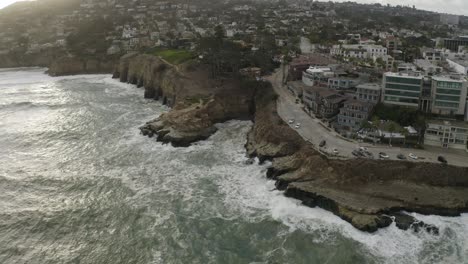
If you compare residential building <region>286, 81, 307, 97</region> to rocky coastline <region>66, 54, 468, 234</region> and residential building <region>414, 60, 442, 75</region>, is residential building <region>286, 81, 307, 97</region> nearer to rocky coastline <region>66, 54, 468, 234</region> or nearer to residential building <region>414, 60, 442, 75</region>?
rocky coastline <region>66, 54, 468, 234</region>

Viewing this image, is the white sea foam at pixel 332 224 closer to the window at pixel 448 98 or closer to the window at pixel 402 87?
the window at pixel 448 98

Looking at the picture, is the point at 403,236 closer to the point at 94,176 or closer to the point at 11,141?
the point at 94,176

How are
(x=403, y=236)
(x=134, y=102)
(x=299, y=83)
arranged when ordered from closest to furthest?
1. (x=403, y=236)
2. (x=299, y=83)
3. (x=134, y=102)

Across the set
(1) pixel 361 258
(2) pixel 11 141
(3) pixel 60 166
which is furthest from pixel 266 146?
(2) pixel 11 141

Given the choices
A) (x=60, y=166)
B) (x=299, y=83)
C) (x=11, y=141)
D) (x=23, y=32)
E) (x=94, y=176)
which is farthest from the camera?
(x=23, y=32)

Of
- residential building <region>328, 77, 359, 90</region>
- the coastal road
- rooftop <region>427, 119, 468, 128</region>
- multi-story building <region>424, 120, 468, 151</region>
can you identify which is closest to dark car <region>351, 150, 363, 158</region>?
the coastal road

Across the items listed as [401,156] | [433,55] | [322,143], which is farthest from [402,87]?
[433,55]

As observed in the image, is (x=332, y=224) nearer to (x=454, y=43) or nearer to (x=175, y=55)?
(x=175, y=55)
